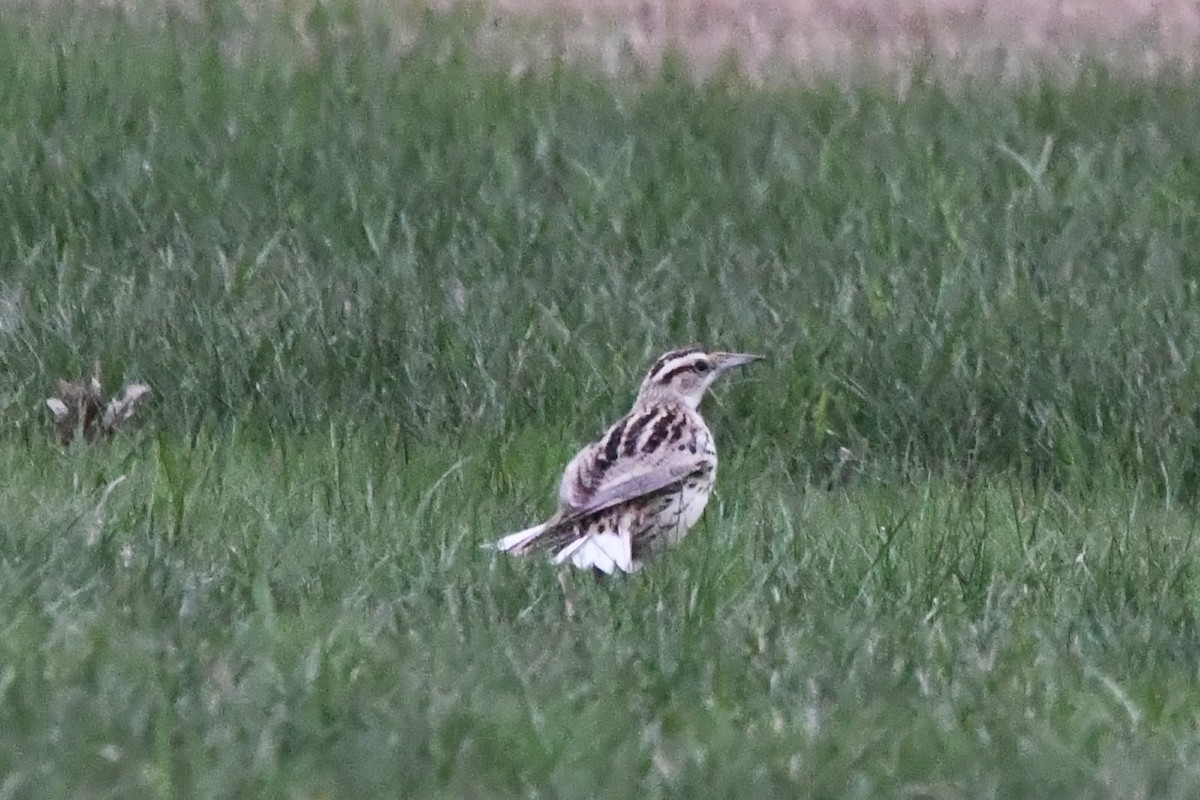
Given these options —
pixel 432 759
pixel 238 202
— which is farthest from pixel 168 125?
pixel 432 759

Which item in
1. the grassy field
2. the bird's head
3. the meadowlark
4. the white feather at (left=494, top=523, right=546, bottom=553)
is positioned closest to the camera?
the grassy field

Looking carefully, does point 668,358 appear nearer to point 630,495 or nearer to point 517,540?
point 630,495

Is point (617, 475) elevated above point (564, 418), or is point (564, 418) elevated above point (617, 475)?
point (617, 475)

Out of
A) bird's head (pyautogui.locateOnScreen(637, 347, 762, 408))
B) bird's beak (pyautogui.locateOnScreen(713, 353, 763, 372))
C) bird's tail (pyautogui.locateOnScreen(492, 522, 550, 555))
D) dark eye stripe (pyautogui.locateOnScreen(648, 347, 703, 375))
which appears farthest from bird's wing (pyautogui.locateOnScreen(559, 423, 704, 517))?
bird's beak (pyautogui.locateOnScreen(713, 353, 763, 372))

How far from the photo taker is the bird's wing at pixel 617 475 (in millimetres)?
6355

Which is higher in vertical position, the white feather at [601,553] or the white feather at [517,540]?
the white feather at [517,540]

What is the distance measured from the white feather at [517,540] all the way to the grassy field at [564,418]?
4.6 inches

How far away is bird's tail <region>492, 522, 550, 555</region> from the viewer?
20.1ft

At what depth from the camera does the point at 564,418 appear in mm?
7949

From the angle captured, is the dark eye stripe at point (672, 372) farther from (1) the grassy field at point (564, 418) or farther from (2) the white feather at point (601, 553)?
(2) the white feather at point (601, 553)

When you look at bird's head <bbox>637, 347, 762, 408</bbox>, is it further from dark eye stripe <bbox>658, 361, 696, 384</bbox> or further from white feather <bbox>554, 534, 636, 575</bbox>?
white feather <bbox>554, 534, 636, 575</bbox>

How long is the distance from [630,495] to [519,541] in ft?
1.12

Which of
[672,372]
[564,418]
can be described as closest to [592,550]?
[672,372]

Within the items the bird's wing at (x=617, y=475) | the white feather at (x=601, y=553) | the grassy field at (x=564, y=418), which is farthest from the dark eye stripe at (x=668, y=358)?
the white feather at (x=601, y=553)
